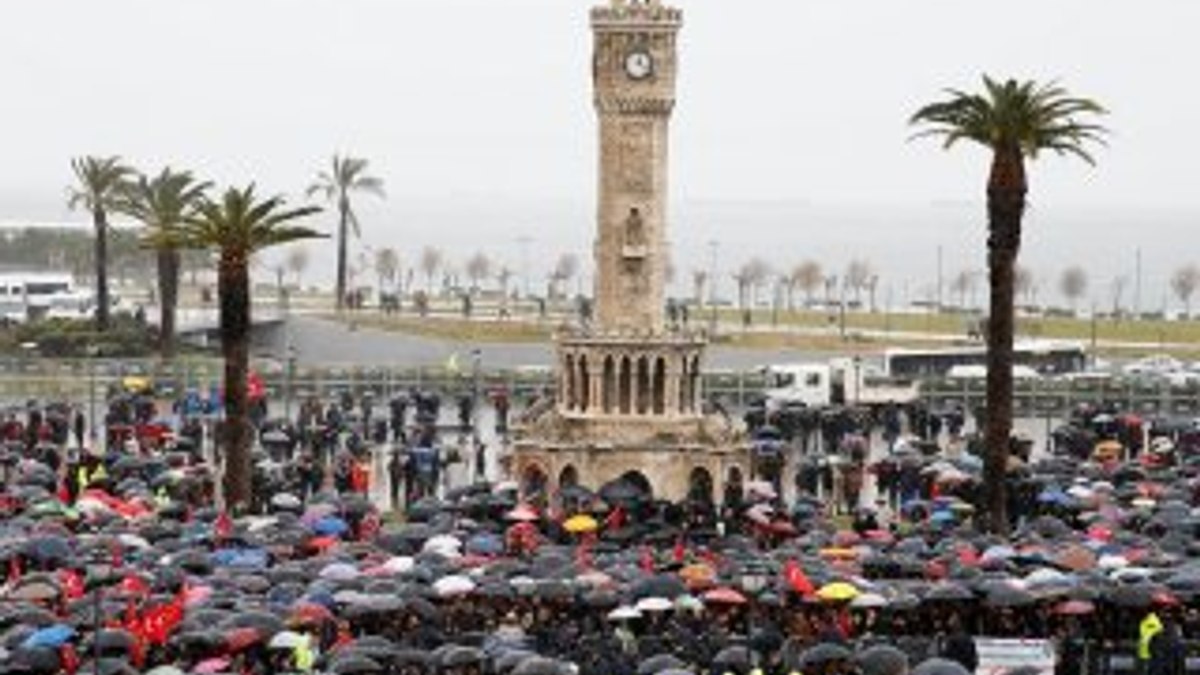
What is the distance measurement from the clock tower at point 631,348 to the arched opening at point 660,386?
24 mm

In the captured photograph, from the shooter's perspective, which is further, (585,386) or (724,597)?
(585,386)

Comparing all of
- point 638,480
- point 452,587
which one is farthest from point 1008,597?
point 638,480

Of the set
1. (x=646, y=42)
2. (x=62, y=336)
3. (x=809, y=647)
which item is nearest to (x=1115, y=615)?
(x=809, y=647)

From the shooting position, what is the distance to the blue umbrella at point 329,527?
1768 inches

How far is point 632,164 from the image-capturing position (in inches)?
2490

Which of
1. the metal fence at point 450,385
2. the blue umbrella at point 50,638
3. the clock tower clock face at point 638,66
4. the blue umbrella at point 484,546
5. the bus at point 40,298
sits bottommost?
the blue umbrella at point 50,638

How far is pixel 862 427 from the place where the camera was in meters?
74.1

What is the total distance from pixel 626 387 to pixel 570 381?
1456 mm

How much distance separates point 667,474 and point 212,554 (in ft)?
73.2

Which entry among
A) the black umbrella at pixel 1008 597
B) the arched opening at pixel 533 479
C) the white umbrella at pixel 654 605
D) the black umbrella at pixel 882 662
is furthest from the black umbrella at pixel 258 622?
the arched opening at pixel 533 479

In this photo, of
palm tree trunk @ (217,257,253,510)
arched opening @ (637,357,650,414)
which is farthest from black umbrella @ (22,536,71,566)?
arched opening @ (637,357,650,414)

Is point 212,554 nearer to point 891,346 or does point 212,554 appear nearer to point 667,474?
point 667,474

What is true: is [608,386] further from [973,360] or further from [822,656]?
[973,360]

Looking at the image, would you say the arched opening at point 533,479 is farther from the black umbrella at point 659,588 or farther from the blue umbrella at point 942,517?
the black umbrella at point 659,588
